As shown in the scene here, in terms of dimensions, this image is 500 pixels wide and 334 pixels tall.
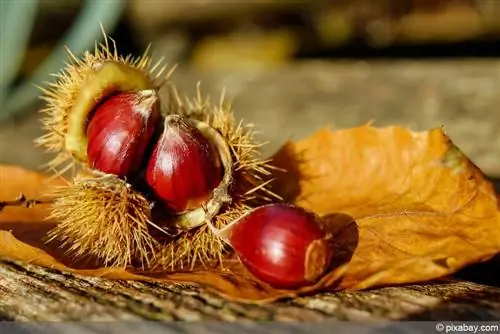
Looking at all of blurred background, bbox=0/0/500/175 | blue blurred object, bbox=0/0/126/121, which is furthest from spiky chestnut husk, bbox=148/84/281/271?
blue blurred object, bbox=0/0/126/121

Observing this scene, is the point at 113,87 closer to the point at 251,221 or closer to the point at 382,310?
the point at 251,221

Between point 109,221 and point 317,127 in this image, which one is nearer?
point 109,221

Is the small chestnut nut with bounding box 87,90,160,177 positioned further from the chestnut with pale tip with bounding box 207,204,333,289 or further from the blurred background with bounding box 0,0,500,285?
the blurred background with bounding box 0,0,500,285

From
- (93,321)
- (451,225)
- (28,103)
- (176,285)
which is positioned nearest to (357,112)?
(28,103)

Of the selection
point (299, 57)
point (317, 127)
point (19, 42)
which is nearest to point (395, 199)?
point (317, 127)

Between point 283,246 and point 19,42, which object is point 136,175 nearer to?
point 283,246

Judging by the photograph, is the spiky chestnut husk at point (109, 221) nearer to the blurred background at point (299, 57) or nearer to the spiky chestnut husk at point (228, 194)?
the spiky chestnut husk at point (228, 194)
